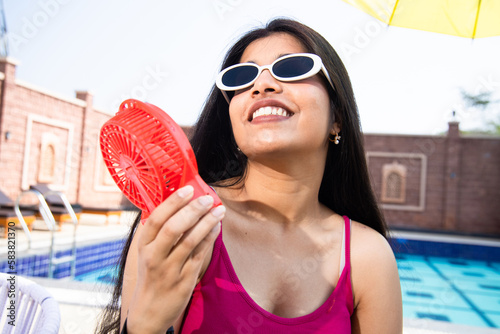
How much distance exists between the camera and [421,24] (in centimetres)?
321

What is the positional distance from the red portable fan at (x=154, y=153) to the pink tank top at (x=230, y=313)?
389mm

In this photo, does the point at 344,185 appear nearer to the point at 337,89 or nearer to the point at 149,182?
the point at 337,89

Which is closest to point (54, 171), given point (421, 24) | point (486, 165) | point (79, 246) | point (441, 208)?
point (79, 246)

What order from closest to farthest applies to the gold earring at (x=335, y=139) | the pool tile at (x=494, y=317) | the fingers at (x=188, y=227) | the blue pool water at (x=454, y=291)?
the fingers at (x=188, y=227), the gold earring at (x=335, y=139), the pool tile at (x=494, y=317), the blue pool water at (x=454, y=291)

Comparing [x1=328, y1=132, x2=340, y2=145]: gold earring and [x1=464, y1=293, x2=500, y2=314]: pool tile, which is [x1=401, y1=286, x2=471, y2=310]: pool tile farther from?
[x1=328, y1=132, x2=340, y2=145]: gold earring

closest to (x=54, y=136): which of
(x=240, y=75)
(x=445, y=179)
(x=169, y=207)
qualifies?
(x=240, y=75)

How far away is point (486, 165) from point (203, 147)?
53.5ft

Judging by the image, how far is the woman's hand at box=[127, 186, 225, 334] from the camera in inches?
30.9

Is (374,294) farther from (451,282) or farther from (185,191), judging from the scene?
(451,282)

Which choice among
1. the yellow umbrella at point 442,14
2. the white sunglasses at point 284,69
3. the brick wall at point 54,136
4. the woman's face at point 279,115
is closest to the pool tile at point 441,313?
the yellow umbrella at point 442,14

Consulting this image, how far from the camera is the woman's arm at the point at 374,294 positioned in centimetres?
138

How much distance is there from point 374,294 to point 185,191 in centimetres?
98

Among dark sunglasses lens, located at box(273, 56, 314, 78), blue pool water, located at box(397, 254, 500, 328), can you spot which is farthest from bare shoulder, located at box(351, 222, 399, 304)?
blue pool water, located at box(397, 254, 500, 328)

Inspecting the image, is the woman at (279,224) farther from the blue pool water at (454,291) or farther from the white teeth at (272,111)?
the blue pool water at (454,291)
